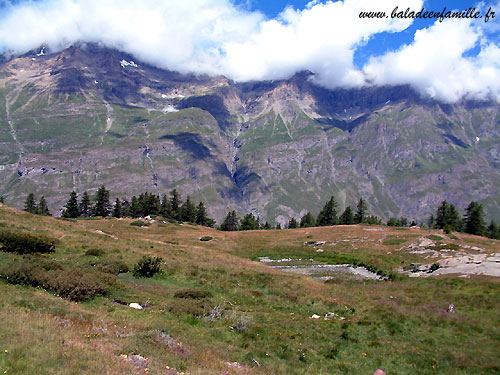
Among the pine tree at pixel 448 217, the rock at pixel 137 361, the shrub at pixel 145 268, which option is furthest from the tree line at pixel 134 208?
the rock at pixel 137 361

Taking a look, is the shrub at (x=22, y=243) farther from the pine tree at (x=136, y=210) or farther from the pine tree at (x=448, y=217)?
the pine tree at (x=448, y=217)

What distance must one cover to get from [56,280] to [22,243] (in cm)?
945

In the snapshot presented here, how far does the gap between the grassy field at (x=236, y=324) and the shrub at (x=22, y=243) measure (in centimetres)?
144

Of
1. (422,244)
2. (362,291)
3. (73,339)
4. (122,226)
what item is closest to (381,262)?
(422,244)

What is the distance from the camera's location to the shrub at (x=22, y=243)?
24969 millimetres

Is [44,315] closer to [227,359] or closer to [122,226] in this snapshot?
[227,359]

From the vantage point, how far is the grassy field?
11469 mm

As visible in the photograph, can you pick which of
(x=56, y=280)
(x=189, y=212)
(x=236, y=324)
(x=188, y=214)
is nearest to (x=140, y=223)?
(x=188, y=214)

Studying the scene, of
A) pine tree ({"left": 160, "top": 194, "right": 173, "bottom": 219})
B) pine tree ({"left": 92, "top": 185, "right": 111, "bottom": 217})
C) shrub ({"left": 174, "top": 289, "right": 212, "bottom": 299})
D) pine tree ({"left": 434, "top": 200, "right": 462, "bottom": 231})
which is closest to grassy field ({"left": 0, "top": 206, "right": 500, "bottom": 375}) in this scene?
shrub ({"left": 174, "top": 289, "right": 212, "bottom": 299})

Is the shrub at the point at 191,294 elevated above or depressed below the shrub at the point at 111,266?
below

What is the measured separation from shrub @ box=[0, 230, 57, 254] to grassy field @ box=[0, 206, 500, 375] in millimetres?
1442

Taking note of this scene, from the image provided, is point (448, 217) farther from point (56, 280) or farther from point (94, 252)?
point (56, 280)

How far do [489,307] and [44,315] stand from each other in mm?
26077

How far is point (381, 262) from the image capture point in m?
49.6
